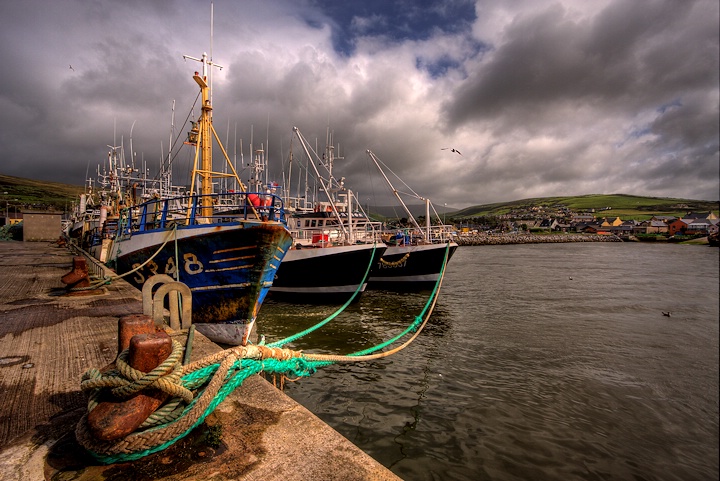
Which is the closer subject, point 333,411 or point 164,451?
point 164,451

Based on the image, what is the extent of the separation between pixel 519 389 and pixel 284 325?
821 centimetres

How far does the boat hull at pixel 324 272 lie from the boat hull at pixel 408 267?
3907 mm

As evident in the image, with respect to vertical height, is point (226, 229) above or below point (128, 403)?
above

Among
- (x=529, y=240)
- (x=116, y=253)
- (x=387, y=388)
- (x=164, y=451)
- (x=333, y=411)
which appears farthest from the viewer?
(x=529, y=240)

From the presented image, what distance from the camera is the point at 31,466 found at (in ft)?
7.29

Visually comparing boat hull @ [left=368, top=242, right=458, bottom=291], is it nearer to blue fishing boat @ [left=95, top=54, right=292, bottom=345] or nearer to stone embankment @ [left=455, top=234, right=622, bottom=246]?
blue fishing boat @ [left=95, top=54, right=292, bottom=345]

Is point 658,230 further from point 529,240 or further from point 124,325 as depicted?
point 124,325

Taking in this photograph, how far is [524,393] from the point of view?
287 inches

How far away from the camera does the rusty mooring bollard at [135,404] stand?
213cm

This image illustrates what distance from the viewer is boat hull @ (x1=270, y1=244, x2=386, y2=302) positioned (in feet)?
51.9

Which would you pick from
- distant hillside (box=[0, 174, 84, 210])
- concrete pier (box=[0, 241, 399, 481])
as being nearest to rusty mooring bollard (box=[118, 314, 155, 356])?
concrete pier (box=[0, 241, 399, 481])

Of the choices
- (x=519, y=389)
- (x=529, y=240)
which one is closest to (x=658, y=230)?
(x=529, y=240)

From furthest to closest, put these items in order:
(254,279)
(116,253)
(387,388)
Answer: (116,253) < (254,279) < (387,388)

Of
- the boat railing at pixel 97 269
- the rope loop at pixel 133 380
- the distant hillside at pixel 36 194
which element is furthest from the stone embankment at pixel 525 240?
the distant hillside at pixel 36 194
